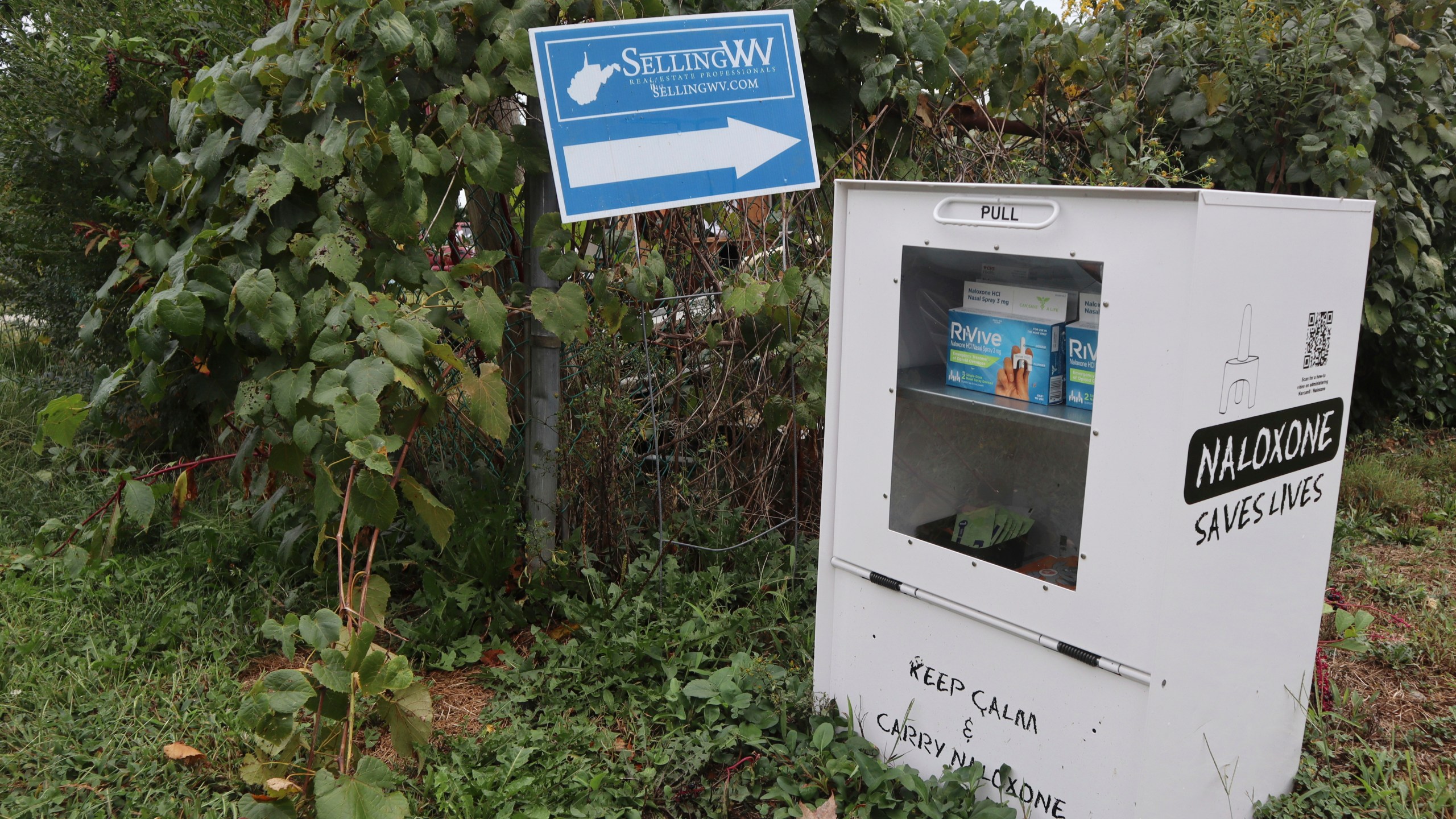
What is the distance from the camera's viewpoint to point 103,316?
3.13 metres

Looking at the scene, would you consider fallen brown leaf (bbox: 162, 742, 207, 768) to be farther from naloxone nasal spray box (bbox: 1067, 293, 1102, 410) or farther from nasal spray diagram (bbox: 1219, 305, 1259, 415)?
nasal spray diagram (bbox: 1219, 305, 1259, 415)

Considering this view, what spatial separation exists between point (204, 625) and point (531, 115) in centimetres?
180

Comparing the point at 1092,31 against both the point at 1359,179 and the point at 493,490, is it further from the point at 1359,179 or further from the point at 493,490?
the point at 493,490

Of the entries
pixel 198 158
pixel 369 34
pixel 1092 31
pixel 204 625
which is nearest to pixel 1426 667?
pixel 1092 31

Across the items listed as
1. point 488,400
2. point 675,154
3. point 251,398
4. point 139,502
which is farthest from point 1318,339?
point 139,502

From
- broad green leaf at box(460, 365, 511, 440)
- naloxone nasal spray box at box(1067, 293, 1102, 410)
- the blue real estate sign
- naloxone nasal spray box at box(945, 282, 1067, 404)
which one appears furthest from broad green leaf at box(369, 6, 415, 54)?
naloxone nasal spray box at box(1067, 293, 1102, 410)

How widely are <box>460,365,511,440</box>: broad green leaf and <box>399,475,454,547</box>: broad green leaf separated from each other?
217 mm

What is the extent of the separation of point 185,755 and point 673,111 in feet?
6.60

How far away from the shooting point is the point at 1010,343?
7.48 feet

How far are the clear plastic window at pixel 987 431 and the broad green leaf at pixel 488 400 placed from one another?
3.26 feet

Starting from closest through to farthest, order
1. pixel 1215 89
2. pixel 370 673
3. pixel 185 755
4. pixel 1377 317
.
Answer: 1. pixel 370 673
2. pixel 185 755
3. pixel 1215 89
4. pixel 1377 317

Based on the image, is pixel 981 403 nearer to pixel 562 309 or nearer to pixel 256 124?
pixel 562 309

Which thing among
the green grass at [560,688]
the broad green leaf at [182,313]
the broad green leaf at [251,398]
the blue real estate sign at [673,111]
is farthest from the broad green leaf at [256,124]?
the green grass at [560,688]

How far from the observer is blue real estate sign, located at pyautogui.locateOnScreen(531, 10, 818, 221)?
258 centimetres
